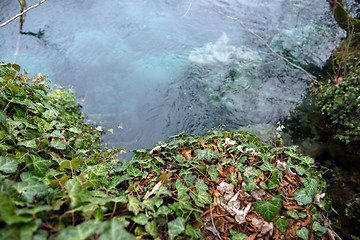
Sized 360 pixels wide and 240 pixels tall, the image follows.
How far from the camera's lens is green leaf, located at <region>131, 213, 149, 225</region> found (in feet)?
5.11

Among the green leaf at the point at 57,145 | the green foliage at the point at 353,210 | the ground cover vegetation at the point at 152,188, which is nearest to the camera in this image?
the ground cover vegetation at the point at 152,188

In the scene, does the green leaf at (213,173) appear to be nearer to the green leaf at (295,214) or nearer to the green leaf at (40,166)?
the green leaf at (295,214)

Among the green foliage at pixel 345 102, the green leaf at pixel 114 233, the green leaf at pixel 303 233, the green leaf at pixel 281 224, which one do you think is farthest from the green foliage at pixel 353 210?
the green leaf at pixel 114 233

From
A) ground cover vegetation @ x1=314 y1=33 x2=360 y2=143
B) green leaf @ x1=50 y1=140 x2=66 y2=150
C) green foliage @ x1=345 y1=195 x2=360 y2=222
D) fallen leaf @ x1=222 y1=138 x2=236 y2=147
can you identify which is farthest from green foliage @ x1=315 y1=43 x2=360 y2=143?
green leaf @ x1=50 y1=140 x2=66 y2=150

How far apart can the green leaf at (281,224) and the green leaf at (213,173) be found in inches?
20.8

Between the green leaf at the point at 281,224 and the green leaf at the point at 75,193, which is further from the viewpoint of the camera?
the green leaf at the point at 281,224

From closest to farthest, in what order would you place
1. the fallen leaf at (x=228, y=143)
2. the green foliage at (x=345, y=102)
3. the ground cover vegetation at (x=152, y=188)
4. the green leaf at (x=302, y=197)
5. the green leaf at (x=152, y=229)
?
1. the ground cover vegetation at (x=152, y=188)
2. the green leaf at (x=152, y=229)
3. the green leaf at (x=302, y=197)
4. the fallen leaf at (x=228, y=143)
5. the green foliage at (x=345, y=102)

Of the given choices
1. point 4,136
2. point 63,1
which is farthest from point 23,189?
point 63,1

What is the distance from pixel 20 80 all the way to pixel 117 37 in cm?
400

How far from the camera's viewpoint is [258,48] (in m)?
6.58

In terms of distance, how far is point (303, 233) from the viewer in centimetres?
189

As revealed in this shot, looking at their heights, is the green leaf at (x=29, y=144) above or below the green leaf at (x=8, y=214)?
below

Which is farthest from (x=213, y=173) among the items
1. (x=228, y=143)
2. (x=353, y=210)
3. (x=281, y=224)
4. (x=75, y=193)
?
(x=353, y=210)

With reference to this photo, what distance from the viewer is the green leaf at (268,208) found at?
1923 mm
